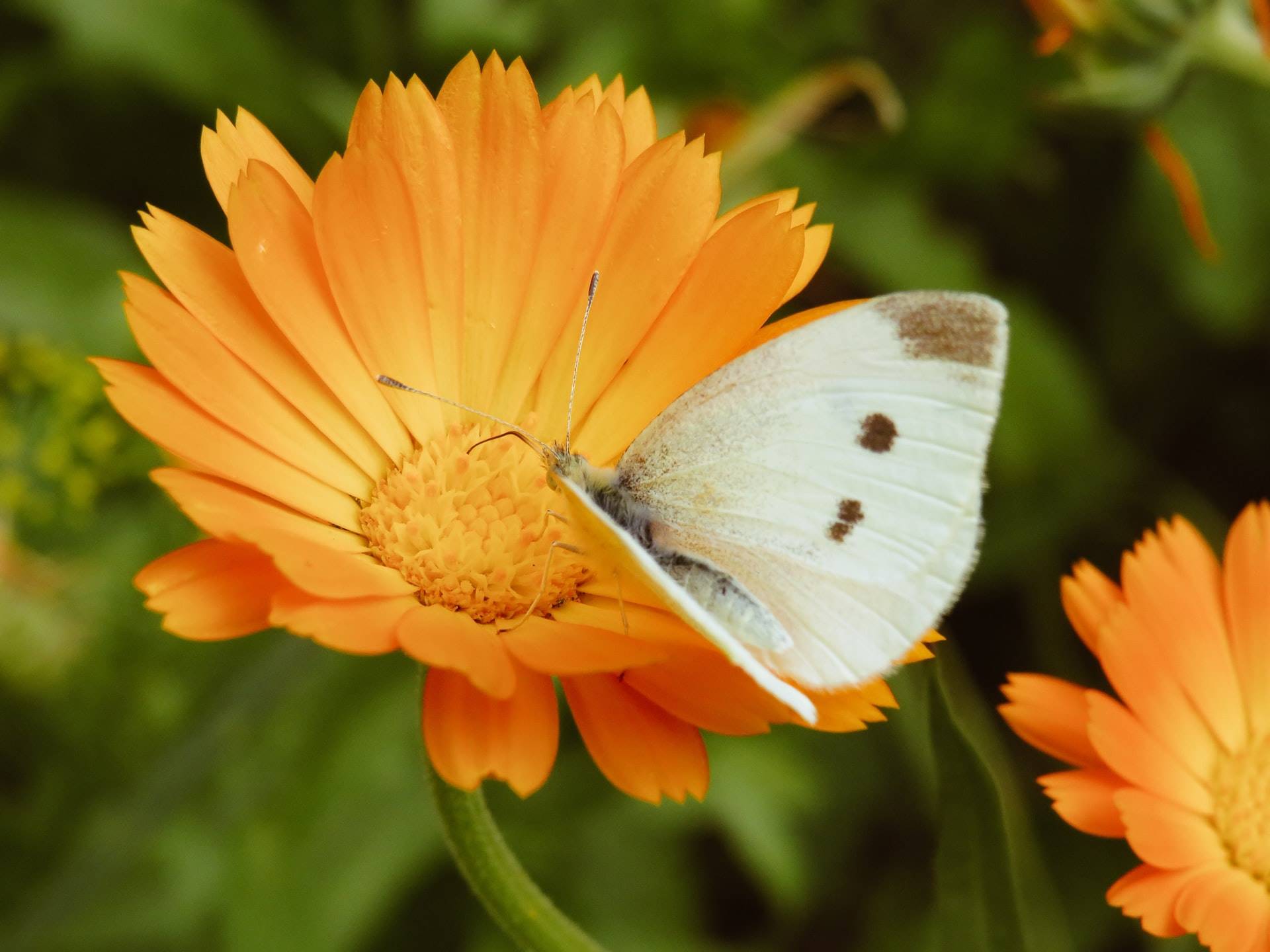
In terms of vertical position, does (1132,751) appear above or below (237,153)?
below

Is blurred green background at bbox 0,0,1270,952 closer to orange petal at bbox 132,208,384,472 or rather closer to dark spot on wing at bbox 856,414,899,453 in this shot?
dark spot on wing at bbox 856,414,899,453

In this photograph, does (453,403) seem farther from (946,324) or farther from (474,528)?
(946,324)

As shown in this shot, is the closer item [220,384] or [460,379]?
[220,384]

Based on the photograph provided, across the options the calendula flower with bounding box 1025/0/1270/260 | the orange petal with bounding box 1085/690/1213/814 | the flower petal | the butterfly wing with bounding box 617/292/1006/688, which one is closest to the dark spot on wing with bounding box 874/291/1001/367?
the butterfly wing with bounding box 617/292/1006/688

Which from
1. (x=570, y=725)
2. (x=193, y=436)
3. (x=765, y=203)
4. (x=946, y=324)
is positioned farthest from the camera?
(x=570, y=725)

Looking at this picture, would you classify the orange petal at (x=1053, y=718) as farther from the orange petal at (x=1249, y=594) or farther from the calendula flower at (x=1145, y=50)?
the calendula flower at (x=1145, y=50)

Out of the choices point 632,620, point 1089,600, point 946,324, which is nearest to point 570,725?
point 632,620

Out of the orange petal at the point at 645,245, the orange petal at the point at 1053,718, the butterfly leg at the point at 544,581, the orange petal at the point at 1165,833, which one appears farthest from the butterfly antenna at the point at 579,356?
the orange petal at the point at 1165,833
